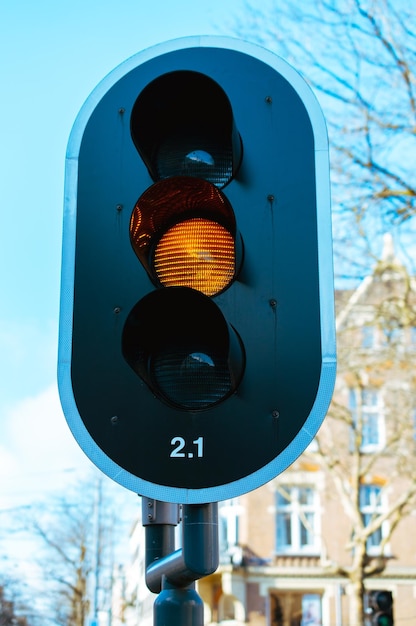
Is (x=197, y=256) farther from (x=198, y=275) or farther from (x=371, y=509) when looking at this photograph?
(x=371, y=509)

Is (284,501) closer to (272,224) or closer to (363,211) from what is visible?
(363,211)

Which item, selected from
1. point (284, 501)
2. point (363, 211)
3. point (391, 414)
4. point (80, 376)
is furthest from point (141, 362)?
point (284, 501)

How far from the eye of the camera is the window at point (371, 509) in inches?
1113

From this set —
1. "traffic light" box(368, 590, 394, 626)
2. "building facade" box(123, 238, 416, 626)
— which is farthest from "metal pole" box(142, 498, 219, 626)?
"building facade" box(123, 238, 416, 626)

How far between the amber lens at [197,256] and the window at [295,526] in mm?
26985

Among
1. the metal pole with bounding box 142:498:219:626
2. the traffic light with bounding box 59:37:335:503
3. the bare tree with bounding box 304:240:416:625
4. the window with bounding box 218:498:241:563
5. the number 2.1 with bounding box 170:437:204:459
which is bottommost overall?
the metal pole with bounding box 142:498:219:626

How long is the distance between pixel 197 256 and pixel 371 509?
1083 inches

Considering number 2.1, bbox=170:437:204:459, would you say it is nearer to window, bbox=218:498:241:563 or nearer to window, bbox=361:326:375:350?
window, bbox=361:326:375:350

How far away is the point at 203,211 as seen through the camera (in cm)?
233

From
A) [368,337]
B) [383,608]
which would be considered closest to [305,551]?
[368,337]

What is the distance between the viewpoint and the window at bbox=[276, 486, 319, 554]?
1129 inches

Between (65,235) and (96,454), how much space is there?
611 millimetres

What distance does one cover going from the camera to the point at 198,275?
230cm

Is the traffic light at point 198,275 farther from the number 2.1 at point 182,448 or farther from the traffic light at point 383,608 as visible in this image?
the traffic light at point 383,608
